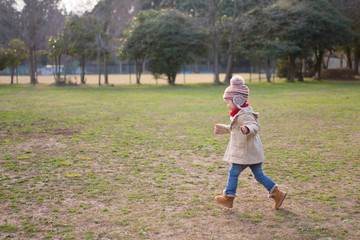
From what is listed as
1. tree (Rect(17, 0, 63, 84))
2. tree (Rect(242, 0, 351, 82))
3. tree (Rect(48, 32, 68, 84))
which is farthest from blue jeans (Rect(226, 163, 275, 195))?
tree (Rect(17, 0, 63, 84))

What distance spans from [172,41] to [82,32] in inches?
289

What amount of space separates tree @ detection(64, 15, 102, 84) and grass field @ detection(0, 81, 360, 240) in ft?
65.7

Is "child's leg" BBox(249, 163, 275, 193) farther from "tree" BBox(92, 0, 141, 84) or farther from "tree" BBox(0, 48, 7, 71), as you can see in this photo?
"tree" BBox(0, 48, 7, 71)

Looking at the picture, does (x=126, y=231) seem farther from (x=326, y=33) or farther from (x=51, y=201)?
(x=326, y=33)

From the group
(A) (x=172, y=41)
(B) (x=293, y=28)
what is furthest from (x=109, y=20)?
(B) (x=293, y=28)

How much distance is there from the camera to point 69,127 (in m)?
8.80

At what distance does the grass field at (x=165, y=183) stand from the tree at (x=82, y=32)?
789 inches

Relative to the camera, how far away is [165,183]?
15.1 ft

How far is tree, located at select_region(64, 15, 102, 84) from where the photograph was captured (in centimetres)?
2750

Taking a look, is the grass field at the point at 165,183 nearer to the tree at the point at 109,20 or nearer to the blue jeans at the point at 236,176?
the blue jeans at the point at 236,176

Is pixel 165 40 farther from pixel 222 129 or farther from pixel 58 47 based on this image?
pixel 222 129

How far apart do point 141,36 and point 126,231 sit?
23.8m

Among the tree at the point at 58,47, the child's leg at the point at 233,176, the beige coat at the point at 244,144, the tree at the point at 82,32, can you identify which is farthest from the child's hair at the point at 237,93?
the tree at the point at 82,32

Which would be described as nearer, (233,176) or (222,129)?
(233,176)
